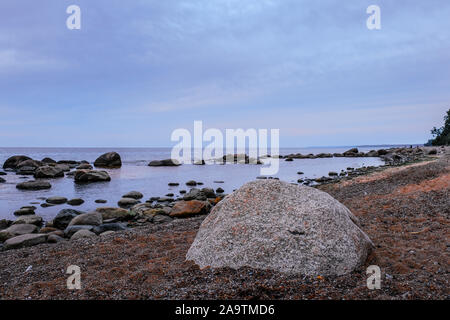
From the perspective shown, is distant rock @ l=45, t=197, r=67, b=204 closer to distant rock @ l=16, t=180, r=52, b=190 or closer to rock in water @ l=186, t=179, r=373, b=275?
distant rock @ l=16, t=180, r=52, b=190

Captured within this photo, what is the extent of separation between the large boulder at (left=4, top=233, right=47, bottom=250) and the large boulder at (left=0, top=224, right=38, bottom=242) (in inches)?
43.8

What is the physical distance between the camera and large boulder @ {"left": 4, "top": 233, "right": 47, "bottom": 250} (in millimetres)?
9312

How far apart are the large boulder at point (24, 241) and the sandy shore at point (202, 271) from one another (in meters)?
0.99

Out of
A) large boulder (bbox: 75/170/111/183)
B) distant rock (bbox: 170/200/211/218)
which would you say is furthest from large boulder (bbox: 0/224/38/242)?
large boulder (bbox: 75/170/111/183)

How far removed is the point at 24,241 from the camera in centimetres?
948

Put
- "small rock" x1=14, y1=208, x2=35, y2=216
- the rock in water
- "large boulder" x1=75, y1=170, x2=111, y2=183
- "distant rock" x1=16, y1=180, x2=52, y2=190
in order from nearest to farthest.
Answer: the rock in water → "small rock" x1=14, y1=208, x2=35, y2=216 → "distant rock" x1=16, y1=180, x2=52, y2=190 → "large boulder" x1=75, y1=170, x2=111, y2=183

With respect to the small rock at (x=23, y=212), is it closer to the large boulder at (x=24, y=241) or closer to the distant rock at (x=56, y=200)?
the distant rock at (x=56, y=200)

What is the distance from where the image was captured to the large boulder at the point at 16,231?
34.3 ft

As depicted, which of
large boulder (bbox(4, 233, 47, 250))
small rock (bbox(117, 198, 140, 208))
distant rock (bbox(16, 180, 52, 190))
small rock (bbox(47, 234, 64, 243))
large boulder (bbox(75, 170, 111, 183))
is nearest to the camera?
large boulder (bbox(4, 233, 47, 250))

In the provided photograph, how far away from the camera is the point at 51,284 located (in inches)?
207

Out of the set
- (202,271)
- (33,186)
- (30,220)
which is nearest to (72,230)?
(30,220)
